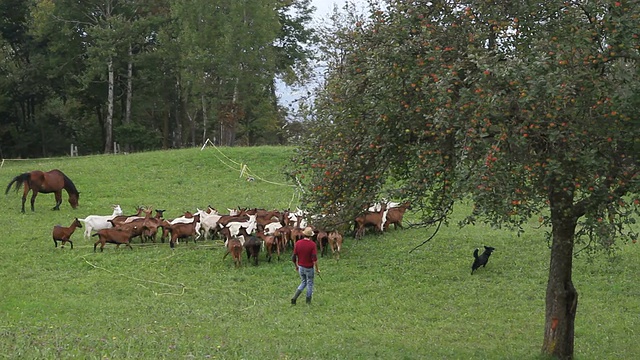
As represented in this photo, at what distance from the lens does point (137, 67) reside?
→ 5388cm

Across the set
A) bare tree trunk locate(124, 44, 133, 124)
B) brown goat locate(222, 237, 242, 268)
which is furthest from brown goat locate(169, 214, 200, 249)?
bare tree trunk locate(124, 44, 133, 124)

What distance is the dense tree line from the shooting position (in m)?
47.8

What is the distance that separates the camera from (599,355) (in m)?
13.0

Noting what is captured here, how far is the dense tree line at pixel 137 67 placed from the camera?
47750mm

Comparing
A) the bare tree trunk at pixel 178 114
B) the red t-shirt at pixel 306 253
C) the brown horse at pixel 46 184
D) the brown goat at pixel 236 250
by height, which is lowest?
→ the brown goat at pixel 236 250

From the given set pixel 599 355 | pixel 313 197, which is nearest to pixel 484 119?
pixel 313 197

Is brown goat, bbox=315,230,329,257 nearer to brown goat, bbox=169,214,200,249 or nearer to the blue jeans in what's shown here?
brown goat, bbox=169,214,200,249

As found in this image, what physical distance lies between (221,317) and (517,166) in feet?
23.7

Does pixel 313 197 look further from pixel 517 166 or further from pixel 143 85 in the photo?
pixel 143 85

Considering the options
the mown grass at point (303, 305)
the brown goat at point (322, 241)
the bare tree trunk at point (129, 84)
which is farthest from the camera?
the bare tree trunk at point (129, 84)

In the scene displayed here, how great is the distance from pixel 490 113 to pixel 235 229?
1200 cm

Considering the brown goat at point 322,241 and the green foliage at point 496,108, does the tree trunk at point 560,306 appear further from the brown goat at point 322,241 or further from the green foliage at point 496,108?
the brown goat at point 322,241

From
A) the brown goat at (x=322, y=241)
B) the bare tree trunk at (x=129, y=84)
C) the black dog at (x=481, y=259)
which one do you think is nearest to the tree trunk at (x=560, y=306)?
the black dog at (x=481, y=259)

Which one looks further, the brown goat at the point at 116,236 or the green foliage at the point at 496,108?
the brown goat at the point at 116,236
